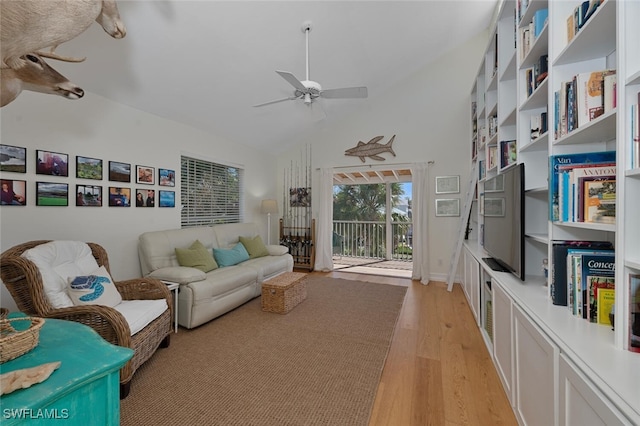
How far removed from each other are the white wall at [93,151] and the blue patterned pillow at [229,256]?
2.42 feet

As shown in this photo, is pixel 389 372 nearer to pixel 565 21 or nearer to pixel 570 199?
pixel 570 199

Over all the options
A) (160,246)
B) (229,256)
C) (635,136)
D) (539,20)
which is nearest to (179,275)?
(160,246)

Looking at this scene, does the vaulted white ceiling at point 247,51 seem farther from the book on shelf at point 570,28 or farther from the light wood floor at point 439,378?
the light wood floor at point 439,378

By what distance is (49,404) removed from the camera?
2.58 ft

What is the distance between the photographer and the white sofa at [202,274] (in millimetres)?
2605

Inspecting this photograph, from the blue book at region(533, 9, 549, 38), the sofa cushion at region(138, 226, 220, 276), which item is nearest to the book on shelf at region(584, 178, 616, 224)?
the blue book at region(533, 9, 549, 38)

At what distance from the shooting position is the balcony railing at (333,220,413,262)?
618cm

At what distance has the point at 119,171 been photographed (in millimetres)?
2959

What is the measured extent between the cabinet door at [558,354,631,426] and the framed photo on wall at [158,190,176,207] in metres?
A: 3.90

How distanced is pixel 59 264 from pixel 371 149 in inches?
178

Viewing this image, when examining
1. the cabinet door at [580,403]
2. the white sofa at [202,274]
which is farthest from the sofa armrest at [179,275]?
the cabinet door at [580,403]

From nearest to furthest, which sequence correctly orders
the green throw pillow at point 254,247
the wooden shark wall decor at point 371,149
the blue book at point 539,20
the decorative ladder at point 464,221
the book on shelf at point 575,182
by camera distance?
1. the book on shelf at point 575,182
2. the blue book at point 539,20
3. the decorative ladder at point 464,221
4. the green throw pillow at point 254,247
5. the wooden shark wall decor at point 371,149

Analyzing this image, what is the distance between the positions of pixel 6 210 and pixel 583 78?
3.87 meters

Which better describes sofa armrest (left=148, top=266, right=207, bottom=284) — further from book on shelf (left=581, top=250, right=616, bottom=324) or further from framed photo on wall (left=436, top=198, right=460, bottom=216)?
framed photo on wall (left=436, top=198, right=460, bottom=216)
